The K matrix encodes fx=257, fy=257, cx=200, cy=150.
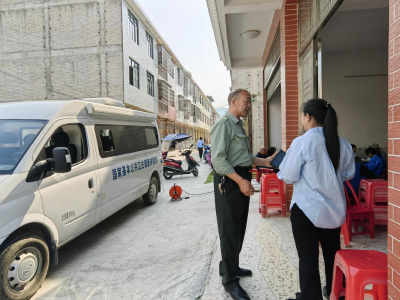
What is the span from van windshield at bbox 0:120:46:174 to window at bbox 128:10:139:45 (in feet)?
50.0

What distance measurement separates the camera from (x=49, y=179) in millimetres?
3037

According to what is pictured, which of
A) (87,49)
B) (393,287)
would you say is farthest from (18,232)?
(87,49)

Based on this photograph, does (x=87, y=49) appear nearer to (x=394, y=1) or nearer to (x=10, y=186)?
(x=10, y=186)

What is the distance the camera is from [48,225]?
2963 mm

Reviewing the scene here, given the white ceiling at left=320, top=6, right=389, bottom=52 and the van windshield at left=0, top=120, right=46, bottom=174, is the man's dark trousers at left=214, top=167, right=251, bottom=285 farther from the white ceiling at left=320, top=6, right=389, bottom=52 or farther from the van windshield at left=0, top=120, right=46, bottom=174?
the white ceiling at left=320, top=6, right=389, bottom=52

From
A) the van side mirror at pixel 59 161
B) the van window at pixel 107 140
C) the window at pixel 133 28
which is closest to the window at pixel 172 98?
the window at pixel 133 28

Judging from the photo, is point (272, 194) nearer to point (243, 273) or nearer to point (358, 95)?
point (243, 273)

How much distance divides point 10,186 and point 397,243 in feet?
10.4

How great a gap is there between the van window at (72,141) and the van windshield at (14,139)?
0.71 ft

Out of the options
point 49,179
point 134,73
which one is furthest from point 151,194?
point 134,73

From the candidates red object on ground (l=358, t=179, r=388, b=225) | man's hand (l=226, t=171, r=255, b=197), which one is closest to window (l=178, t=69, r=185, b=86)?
red object on ground (l=358, t=179, r=388, b=225)

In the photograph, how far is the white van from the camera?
2.60 m

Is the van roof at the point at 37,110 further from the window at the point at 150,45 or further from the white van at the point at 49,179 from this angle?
the window at the point at 150,45

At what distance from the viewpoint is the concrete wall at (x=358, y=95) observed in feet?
25.9
